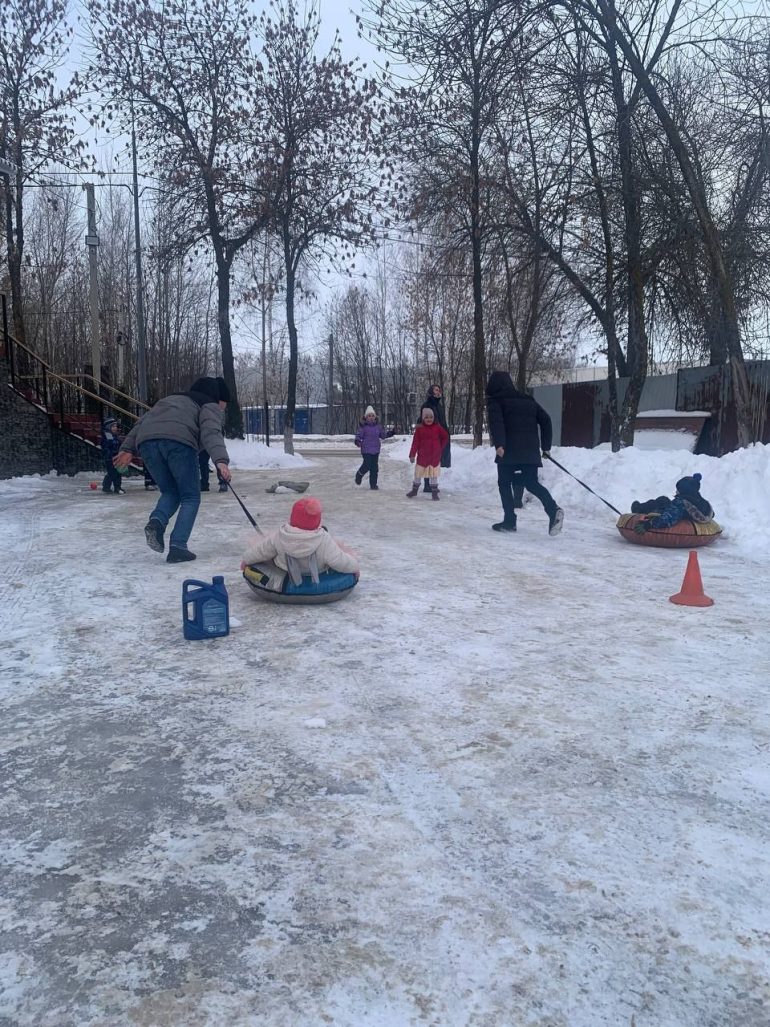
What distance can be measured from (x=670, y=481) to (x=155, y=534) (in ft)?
23.2

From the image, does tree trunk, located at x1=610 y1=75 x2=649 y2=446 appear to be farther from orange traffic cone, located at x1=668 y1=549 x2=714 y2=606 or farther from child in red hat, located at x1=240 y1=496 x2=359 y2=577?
child in red hat, located at x1=240 y1=496 x2=359 y2=577

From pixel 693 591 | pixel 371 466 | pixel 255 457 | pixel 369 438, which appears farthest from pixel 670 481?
pixel 255 457

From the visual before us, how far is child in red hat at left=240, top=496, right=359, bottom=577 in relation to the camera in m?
5.50

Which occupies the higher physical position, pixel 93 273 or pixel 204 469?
pixel 93 273

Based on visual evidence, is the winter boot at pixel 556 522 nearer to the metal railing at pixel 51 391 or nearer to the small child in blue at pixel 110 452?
the small child in blue at pixel 110 452

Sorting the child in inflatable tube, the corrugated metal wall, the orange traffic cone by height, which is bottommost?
the orange traffic cone

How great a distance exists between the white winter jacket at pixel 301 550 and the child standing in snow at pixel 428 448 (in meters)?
7.03

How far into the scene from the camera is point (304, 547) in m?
5.68

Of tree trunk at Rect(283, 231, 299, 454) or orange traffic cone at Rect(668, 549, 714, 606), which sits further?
tree trunk at Rect(283, 231, 299, 454)

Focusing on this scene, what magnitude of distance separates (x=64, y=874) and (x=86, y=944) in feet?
1.22

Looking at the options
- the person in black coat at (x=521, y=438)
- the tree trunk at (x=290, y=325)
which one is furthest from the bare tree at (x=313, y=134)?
the person in black coat at (x=521, y=438)

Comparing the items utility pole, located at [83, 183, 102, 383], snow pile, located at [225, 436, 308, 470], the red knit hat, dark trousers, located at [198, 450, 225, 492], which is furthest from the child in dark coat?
utility pole, located at [83, 183, 102, 383]

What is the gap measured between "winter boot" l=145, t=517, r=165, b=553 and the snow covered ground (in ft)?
3.36

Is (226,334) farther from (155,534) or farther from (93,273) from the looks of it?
(155,534)
